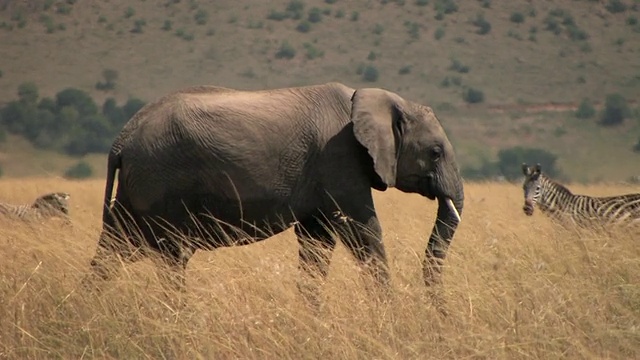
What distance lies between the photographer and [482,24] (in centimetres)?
6675

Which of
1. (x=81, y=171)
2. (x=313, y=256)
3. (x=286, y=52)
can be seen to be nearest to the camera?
(x=313, y=256)

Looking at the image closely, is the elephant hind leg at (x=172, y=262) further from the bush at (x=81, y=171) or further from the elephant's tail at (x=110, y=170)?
the bush at (x=81, y=171)

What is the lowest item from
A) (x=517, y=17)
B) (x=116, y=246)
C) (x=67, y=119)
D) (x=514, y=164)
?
(x=517, y=17)

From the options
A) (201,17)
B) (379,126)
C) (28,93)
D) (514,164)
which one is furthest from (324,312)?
(201,17)

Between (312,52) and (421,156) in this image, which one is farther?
(312,52)

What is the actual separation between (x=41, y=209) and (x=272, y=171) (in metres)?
7.31

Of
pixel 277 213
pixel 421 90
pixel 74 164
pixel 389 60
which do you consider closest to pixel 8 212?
pixel 277 213

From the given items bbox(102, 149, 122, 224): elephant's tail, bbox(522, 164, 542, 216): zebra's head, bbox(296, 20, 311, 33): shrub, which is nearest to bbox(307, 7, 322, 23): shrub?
bbox(296, 20, 311, 33): shrub

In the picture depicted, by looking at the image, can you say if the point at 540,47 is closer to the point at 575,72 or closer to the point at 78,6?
the point at 575,72

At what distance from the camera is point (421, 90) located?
194 feet

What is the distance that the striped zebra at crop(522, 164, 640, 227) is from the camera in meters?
12.0

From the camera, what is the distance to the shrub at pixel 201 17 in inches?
2677

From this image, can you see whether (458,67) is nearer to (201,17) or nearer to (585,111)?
(585,111)

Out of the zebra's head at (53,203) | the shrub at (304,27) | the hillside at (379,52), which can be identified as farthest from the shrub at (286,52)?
the zebra's head at (53,203)
